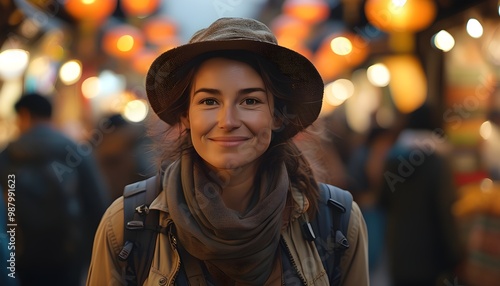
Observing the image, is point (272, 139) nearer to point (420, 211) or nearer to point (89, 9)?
point (420, 211)

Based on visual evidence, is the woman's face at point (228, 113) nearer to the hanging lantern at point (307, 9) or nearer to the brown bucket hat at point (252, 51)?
the brown bucket hat at point (252, 51)

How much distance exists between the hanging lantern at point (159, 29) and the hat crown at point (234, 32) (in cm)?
363

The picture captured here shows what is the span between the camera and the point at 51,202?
3.30 metres

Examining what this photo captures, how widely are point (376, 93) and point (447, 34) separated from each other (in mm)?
997

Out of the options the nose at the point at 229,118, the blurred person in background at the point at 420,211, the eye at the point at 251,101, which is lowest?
the blurred person in background at the point at 420,211

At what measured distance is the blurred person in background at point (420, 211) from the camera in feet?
11.9

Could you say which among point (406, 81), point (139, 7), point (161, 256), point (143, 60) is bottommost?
point (161, 256)

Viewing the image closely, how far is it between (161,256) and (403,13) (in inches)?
131

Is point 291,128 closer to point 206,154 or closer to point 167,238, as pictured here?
point 206,154

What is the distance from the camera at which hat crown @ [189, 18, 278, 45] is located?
74.7 inches

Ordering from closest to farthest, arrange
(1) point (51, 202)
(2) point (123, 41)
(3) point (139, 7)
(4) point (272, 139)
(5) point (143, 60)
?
(4) point (272, 139) → (1) point (51, 202) → (3) point (139, 7) → (2) point (123, 41) → (5) point (143, 60)

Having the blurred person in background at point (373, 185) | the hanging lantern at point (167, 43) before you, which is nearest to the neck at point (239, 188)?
the blurred person in background at point (373, 185)

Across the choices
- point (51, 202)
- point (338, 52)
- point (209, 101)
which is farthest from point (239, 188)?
point (338, 52)

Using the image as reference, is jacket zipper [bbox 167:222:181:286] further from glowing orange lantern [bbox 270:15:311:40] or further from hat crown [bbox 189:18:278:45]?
glowing orange lantern [bbox 270:15:311:40]
